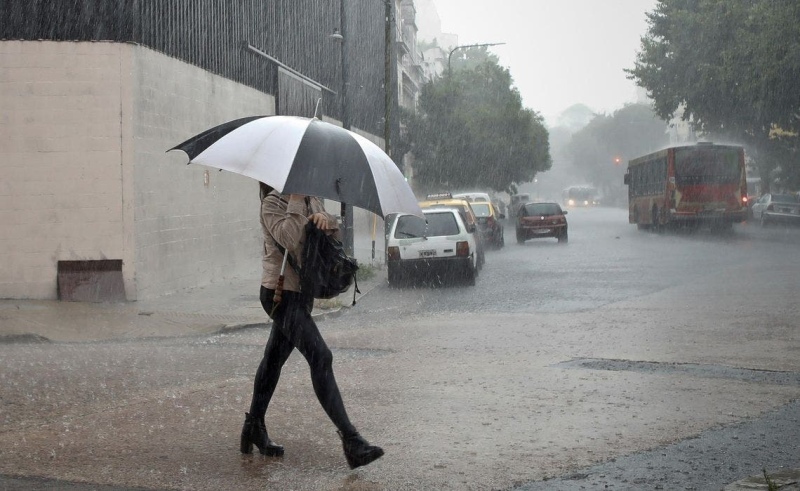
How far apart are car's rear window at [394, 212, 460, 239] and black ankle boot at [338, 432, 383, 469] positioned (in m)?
14.8

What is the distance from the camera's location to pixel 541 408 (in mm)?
7621

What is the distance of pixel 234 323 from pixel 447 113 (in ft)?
156

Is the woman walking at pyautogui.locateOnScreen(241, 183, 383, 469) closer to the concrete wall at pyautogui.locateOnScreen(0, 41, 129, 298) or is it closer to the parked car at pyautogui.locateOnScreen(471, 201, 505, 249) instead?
the concrete wall at pyautogui.locateOnScreen(0, 41, 129, 298)

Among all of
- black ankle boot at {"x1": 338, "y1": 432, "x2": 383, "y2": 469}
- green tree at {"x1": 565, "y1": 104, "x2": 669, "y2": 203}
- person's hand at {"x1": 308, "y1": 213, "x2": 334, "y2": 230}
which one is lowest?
black ankle boot at {"x1": 338, "y1": 432, "x2": 383, "y2": 469}

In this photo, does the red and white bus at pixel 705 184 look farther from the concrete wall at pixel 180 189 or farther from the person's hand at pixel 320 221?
the person's hand at pixel 320 221

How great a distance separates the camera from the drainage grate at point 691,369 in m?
8.91

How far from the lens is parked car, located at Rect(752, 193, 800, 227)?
144ft

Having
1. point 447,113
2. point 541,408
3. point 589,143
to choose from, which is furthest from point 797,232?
point 589,143

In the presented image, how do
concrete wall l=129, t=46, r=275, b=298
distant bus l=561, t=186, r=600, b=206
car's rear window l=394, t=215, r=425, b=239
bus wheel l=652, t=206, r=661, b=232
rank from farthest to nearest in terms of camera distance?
distant bus l=561, t=186, r=600, b=206
bus wheel l=652, t=206, r=661, b=232
car's rear window l=394, t=215, r=425, b=239
concrete wall l=129, t=46, r=275, b=298

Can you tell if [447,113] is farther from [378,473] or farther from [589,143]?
[589,143]

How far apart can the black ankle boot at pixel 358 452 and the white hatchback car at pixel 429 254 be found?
14518mm

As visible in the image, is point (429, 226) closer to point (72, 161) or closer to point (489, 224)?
point (72, 161)

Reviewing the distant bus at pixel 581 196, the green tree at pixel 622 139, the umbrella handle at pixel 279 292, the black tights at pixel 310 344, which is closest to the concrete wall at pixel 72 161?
the black tights at pixel 310 344

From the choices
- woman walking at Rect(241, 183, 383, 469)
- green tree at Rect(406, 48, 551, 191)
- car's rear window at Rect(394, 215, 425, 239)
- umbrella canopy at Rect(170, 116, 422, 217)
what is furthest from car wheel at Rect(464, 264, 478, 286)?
green tree at Rect(406, 48, 551, 191)
